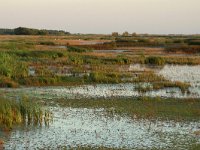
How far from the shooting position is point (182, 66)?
154 ft

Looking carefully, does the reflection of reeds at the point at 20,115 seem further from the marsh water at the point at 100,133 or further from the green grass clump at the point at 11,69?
the green grass clump at the point at 11,69

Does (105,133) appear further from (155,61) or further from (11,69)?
(155,61)

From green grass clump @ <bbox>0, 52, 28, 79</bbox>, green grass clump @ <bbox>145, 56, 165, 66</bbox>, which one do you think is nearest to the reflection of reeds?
green grass clump @ <bbox>0, 52, 28, 79</bbox>

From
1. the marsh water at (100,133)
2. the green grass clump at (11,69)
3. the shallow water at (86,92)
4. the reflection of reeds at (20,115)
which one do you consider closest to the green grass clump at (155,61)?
the green grass clump at (11,69)

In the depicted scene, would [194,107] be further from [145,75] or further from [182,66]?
[182,66]

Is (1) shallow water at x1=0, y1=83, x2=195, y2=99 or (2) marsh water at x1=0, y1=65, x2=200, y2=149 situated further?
(1) shallow water at x1=0, y1=83, x2=195, y2=99

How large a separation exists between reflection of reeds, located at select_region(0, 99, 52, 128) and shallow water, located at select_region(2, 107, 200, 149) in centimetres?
51

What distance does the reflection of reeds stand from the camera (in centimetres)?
1778

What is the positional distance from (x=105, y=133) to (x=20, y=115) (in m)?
3.31

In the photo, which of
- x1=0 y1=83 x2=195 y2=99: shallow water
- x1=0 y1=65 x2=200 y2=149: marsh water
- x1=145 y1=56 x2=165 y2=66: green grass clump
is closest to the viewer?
x1=0 y1=65 x2=200 y2=149: marsh water

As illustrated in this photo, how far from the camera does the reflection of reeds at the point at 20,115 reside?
17781mm

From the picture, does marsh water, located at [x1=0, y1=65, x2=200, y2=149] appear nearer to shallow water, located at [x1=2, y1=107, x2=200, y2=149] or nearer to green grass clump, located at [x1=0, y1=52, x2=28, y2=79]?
shallow water, located at [x1=2, y1=107, x2=200, y2=149]

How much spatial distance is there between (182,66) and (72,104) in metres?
25.5

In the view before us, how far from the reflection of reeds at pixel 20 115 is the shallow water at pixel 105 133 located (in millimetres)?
515
